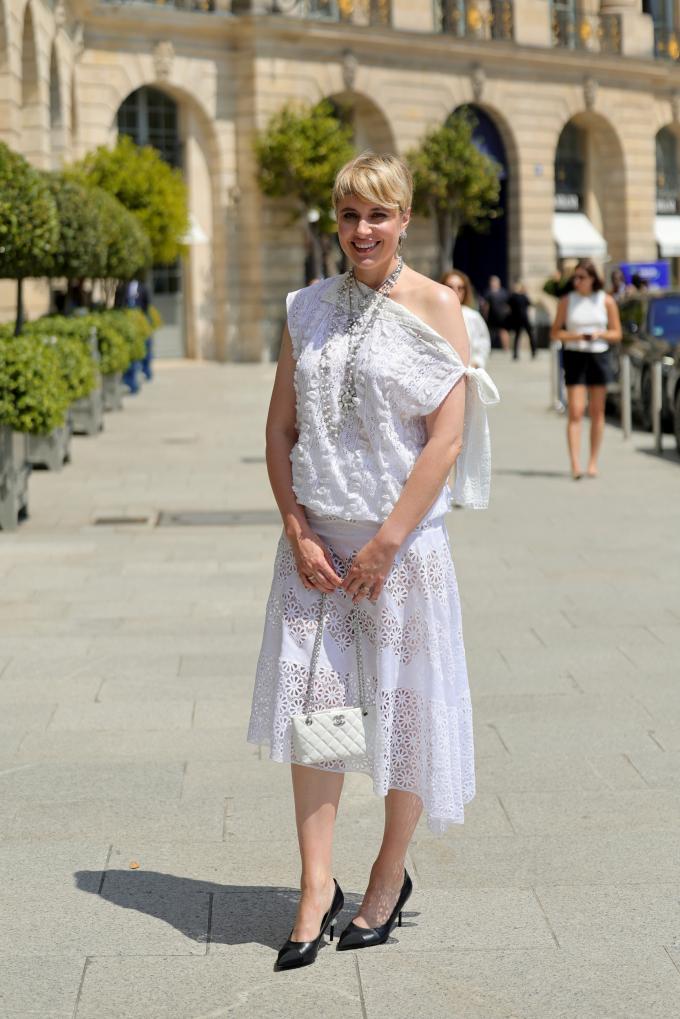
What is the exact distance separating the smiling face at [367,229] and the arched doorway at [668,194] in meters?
47.5

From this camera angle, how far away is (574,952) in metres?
4.15

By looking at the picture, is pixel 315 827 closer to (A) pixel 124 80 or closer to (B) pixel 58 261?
(B) pixel 58 261

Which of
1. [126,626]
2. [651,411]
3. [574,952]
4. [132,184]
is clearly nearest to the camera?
[574,952]

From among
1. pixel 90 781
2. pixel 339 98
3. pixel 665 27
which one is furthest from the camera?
pixel 665 27

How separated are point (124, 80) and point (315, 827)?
35.1 metres

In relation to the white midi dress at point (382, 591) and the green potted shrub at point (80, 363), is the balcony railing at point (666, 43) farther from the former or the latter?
the white midi dress at point (382, 591)

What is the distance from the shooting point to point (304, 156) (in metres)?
37.4

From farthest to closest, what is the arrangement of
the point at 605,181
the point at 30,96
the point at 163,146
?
the point at 605,181 < the point at 163,146 < the point at 30,96

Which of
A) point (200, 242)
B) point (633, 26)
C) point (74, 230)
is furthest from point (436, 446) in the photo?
point (633, 26)

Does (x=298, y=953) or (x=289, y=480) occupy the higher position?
(x=289, y=480)

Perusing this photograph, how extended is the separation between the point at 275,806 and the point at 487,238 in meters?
42.2

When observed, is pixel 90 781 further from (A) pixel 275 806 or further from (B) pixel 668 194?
(B) pixel 668 194

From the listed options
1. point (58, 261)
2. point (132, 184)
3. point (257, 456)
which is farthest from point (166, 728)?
point (132, 184)

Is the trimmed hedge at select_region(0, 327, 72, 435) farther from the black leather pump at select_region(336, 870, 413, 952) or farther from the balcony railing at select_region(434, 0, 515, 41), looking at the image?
the balcony railing at select_region(434, 0, 515, 41)
